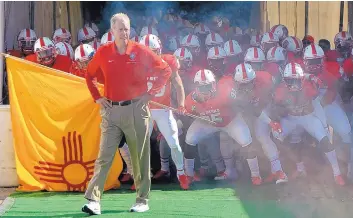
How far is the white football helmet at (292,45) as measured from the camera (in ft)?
30.8

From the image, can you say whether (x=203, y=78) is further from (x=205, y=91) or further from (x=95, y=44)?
(x=95, y=44)

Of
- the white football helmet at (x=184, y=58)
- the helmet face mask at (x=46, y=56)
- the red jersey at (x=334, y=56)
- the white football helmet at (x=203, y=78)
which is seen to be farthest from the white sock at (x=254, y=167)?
the helmet face mask at (x=46, y=56)

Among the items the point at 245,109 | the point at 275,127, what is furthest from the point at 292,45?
the point at 275,127

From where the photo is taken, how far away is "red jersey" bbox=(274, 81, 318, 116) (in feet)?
25.6

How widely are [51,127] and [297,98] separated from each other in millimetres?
2712

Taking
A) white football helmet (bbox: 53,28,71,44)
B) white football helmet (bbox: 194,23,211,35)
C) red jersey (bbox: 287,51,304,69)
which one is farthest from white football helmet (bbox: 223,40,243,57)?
white football helmet (bbox: 53,28,71,44)

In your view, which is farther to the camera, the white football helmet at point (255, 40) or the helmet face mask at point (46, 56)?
the white football helmet at point (255, 40)

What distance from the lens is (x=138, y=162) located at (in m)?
6.35

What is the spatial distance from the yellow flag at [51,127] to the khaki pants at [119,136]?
108 centimetres

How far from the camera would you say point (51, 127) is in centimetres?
734

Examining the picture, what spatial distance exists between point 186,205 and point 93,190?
0.99 meters

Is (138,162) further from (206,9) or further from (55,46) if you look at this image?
(206,9)

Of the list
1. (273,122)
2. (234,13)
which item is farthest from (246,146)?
(234,13)

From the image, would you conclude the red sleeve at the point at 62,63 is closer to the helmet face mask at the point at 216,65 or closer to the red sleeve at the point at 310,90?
the helmet face mask at the point at 216,65
